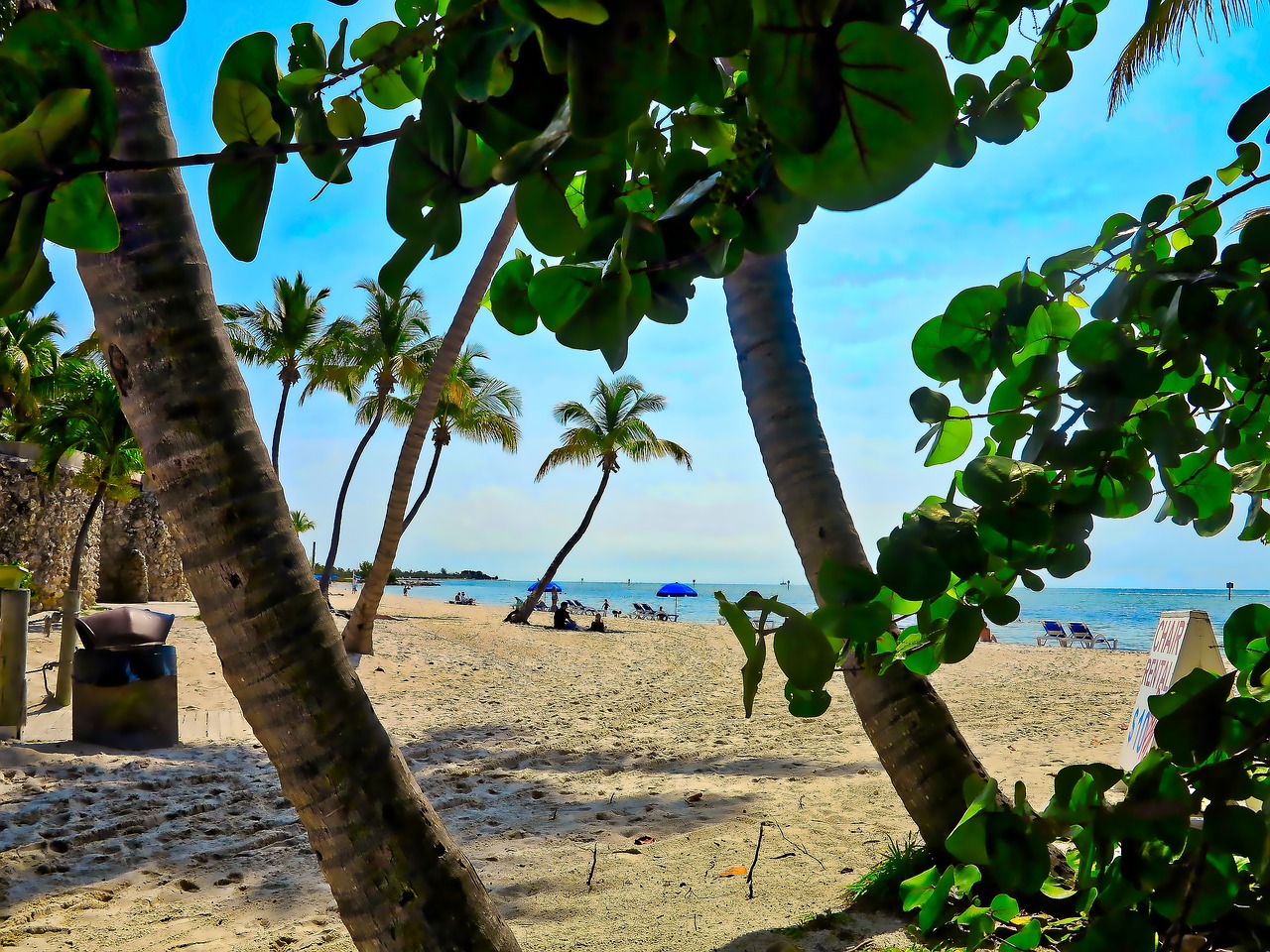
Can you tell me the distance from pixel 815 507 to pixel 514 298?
2241 mm

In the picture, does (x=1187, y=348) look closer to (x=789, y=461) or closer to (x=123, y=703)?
(x=789, y=461)

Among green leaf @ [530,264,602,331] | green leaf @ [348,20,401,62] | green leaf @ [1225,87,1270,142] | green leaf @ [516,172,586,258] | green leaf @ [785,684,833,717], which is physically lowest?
green leaf @ [785,684,833,717]

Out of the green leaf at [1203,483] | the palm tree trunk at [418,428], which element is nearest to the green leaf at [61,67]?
the green leaf at [1203,483]

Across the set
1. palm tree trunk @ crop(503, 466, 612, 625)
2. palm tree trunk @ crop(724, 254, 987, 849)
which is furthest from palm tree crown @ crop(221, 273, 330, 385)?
palm tree trunk @ crop(724, 254, 987, 849)

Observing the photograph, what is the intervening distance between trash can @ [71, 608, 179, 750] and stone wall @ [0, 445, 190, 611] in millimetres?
8481

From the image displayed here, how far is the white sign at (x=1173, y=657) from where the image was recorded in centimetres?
406

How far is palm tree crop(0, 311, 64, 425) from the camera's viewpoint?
20203mm

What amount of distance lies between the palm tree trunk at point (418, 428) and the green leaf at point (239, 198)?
8162mm

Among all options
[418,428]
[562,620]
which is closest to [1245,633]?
[418,428]

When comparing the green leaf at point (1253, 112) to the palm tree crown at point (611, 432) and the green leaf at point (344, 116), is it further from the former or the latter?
the palm tree crown at point (611, 432)

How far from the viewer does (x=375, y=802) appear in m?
1.54

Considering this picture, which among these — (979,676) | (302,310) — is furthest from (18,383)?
(979,676)

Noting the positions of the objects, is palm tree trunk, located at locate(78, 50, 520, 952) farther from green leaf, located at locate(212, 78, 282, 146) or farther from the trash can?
the trash can

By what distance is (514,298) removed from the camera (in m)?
0.52
